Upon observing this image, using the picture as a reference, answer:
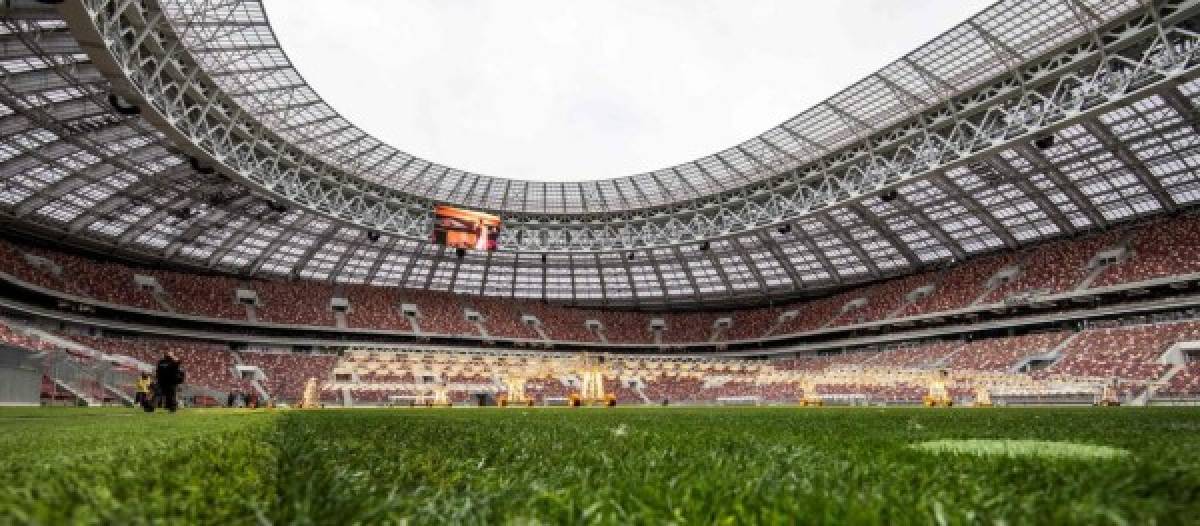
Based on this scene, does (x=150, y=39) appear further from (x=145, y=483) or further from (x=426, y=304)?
(x=426, y=304)

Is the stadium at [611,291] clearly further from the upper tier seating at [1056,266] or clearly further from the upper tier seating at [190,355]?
the upper tier seating at [190,355]

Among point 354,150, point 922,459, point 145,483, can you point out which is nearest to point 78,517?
point 145,483

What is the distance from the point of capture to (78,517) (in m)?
1.06

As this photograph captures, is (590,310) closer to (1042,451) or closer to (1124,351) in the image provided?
(1124,351)

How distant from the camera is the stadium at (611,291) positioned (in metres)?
2.34

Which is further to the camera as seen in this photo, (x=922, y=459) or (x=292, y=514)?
(x=922, y=459)

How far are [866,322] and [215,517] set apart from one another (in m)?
60.3

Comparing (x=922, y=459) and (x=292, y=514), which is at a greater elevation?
(x=292, y=514)

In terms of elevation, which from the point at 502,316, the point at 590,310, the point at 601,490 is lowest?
the point at 601,490

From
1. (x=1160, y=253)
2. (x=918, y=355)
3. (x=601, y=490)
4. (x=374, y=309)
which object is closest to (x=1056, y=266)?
(x=1160, y=253)

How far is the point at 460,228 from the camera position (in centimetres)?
4188

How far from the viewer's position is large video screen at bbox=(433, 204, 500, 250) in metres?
41.7

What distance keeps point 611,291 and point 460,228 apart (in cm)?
2772

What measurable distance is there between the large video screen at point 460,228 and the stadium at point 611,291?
0.19 metres
